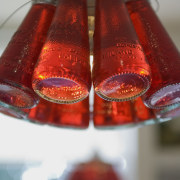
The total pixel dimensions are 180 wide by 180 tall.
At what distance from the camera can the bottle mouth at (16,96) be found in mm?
483

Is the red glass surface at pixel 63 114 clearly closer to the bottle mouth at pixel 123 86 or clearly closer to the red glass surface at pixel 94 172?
the bottle mouth at pixel 123 86

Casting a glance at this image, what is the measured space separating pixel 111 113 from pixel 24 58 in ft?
0.82

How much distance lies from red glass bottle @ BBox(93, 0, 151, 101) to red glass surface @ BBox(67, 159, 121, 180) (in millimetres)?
1408

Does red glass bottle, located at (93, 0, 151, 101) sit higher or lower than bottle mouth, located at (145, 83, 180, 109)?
higher

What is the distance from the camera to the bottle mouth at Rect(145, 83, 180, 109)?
19.4 inches

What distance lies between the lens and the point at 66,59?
44cm

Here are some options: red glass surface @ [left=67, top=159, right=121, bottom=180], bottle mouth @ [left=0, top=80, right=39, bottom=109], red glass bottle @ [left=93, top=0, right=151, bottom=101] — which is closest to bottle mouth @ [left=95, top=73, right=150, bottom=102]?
red glass bottle @ [left=93, top=0, right=151, bottom=101]

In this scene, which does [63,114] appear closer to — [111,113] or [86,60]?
[111,113]

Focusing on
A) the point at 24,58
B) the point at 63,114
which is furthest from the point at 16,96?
the point at 63,114

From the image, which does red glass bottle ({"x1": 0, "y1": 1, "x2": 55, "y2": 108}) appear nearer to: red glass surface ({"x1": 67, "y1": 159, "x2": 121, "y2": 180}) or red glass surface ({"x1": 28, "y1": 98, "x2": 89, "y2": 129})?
red glass surface ({"x1": 28, "y1": 98, "x2": 89, "y2": 129})

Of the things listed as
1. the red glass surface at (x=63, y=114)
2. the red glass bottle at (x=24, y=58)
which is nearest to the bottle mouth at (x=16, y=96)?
the red glass bottle at (x=24, y=58)

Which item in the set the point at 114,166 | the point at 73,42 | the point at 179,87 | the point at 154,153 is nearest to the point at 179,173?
the point at 154,153

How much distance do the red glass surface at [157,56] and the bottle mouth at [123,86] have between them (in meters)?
0.02

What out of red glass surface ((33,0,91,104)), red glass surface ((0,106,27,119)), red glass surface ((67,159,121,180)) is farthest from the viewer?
red glass surface ((67,159,121,180))
